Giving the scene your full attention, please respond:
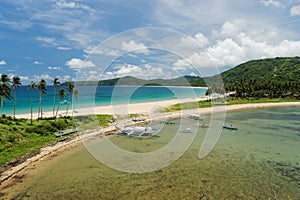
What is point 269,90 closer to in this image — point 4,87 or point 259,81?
point 259,81

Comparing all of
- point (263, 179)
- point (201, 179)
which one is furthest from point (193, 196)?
point (263, 179)

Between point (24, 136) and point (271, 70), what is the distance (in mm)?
160805

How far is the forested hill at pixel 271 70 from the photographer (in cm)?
13238

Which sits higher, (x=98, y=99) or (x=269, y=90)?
(x=269, y=90)

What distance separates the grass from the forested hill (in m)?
120

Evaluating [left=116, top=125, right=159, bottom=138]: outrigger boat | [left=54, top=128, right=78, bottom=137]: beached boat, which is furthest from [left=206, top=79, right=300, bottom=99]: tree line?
[left=54, top=128, right=78, bottom=137]: beached boat

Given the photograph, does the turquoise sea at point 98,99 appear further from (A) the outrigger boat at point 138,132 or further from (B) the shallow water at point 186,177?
(B) the shallow water at point 186,177

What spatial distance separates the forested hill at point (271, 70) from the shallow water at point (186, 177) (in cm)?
11426

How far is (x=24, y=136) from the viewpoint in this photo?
28938 mm

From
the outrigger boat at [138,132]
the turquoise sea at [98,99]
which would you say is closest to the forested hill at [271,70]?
the turquoise sea at [98,99]

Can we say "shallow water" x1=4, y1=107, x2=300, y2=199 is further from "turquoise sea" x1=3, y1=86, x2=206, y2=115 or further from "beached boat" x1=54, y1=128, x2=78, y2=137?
"turquoise sea" x1=3, y1=86, x2=206, y2=115

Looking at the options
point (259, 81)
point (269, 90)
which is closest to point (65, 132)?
point (269, 90)

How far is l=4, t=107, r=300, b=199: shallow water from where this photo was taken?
16.2m

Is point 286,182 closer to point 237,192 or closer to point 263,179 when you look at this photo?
point 263,179
